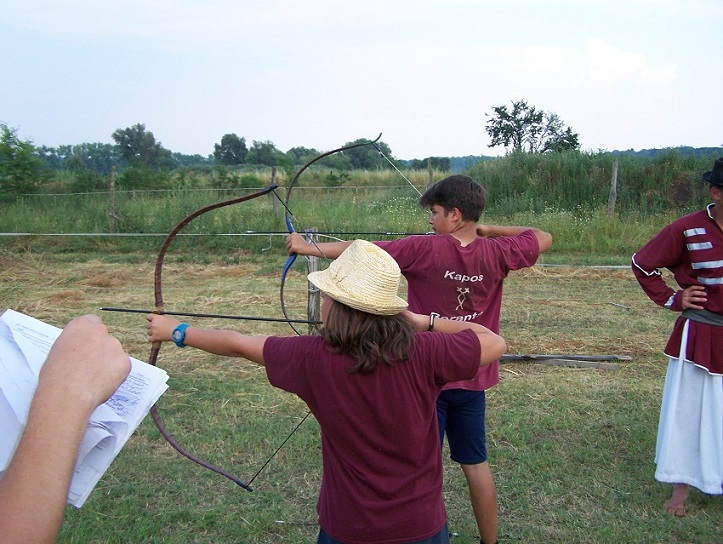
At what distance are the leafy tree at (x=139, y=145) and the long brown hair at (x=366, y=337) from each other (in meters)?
34.9

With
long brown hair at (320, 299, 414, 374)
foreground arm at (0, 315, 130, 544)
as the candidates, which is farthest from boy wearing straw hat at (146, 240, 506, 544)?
foreground arm at (0, 315, 130, 544)

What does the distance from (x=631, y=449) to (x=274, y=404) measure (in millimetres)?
2474

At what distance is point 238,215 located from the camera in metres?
13.1

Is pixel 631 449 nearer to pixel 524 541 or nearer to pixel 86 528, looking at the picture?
pixel 524 541

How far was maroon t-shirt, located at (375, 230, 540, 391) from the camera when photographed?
2863mm

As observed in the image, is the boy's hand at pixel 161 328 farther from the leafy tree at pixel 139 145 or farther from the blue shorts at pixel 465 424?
the leafy tree at pixel 139 145

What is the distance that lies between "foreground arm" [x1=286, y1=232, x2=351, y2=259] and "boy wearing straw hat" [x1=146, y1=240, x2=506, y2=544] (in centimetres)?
104

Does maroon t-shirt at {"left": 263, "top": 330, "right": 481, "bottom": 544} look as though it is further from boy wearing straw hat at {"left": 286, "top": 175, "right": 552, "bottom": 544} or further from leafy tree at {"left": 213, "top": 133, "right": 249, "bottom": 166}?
leafy tree at {"left": 213, "top": 133, "right": 249, "bottom": 166}

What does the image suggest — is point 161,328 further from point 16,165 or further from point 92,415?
point 16,165

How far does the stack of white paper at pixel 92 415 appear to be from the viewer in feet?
3.72

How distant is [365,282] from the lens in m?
1.87

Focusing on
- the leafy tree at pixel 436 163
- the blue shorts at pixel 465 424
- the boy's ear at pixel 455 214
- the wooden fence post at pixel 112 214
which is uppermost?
the leafy tree at pixel 436 163

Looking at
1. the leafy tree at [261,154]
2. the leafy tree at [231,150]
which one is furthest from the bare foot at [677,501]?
the leafy tree at [231,150]

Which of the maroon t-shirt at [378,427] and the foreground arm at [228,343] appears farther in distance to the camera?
the foreground arm at [228,343]
